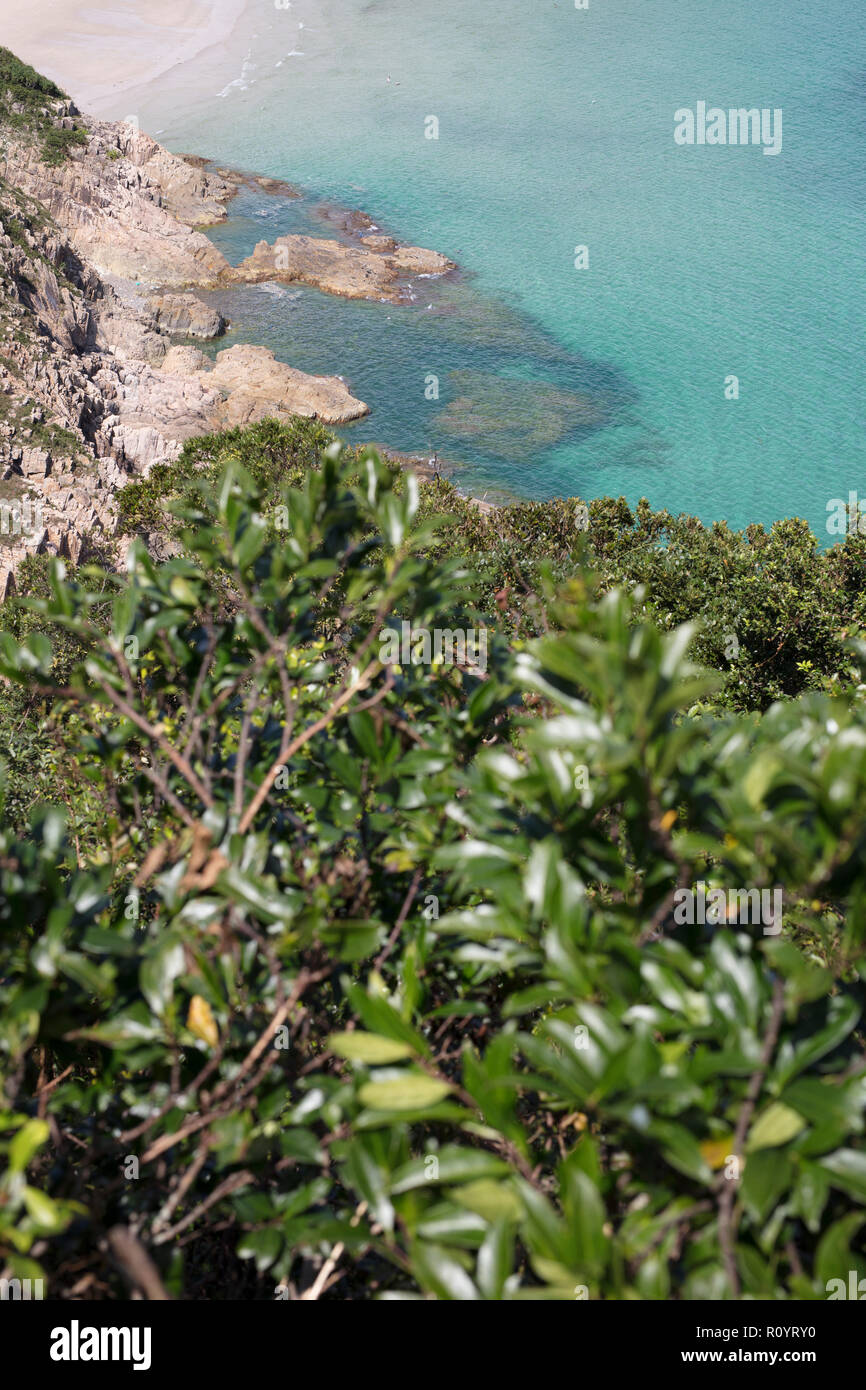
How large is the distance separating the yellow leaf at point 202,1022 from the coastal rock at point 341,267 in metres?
36.0

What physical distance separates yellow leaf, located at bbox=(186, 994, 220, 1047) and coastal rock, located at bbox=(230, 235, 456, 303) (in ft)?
118

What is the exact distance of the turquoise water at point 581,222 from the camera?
27828mm

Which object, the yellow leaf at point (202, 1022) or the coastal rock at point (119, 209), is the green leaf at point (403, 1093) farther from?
the coastal rock at point (119, 209)

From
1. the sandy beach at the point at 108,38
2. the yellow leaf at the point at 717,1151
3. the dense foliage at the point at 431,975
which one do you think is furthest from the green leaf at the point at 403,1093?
the sandy beach at the point at 108,38

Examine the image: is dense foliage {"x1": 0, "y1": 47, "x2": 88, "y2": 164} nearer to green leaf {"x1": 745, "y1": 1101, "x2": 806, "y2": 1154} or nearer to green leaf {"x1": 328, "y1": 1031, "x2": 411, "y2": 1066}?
green leaf {"x1": 328, "y1": 1031, "x2": 411, "y2": 1066}

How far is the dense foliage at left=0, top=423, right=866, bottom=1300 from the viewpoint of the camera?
1.88m

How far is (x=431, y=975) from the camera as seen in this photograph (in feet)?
10.3

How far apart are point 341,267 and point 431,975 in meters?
38.0

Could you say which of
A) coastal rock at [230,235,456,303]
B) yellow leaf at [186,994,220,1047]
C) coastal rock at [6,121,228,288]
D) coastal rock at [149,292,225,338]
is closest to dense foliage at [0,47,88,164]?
coastal rock at [6,121,228,288]

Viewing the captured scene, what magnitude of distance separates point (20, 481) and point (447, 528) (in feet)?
29.7

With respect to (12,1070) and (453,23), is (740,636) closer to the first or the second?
(12,1070)

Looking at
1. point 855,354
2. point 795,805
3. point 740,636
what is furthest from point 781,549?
point 855,354

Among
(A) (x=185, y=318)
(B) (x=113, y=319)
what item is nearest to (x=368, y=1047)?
(B) (x=113, y=319)

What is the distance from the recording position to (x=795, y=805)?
81.4 inches
